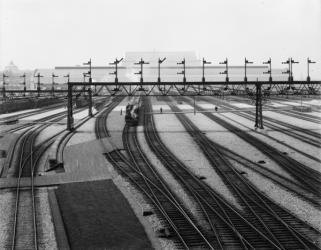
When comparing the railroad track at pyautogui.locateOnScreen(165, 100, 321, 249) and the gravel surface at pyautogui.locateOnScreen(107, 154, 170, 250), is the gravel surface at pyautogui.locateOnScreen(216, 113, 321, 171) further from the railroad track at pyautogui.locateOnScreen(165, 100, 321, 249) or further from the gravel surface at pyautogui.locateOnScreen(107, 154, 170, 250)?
the gravel surface at pyautogui.locateOnScreen(107, 154, 170, 250)

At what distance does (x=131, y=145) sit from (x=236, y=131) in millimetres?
12915

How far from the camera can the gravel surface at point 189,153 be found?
19719mm

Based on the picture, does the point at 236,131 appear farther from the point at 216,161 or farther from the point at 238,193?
the point at 238,193

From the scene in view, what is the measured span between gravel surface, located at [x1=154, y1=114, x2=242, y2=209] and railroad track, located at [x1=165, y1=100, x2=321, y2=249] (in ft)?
1.53

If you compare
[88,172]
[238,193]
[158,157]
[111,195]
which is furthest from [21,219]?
[158,157]

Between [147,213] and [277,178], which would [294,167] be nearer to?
[277,178]

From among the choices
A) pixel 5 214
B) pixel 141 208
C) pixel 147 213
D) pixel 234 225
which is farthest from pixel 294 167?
pixel 5 214

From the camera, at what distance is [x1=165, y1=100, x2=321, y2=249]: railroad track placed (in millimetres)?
12836

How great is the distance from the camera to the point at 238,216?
15070mm

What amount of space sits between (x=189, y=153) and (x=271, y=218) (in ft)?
45.0

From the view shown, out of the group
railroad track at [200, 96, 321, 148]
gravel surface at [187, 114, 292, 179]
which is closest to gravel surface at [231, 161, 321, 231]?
gravel surface at [187, 114, 292, 179]

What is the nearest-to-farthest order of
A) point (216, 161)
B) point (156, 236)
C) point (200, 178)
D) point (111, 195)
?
point (156, 236)
point (111, 195)
point (200, 178)
point (216, 161)

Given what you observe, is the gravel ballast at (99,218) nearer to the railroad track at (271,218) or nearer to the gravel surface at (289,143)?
the railroad track at (271,218)

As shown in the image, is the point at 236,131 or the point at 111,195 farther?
the point at 236,131
